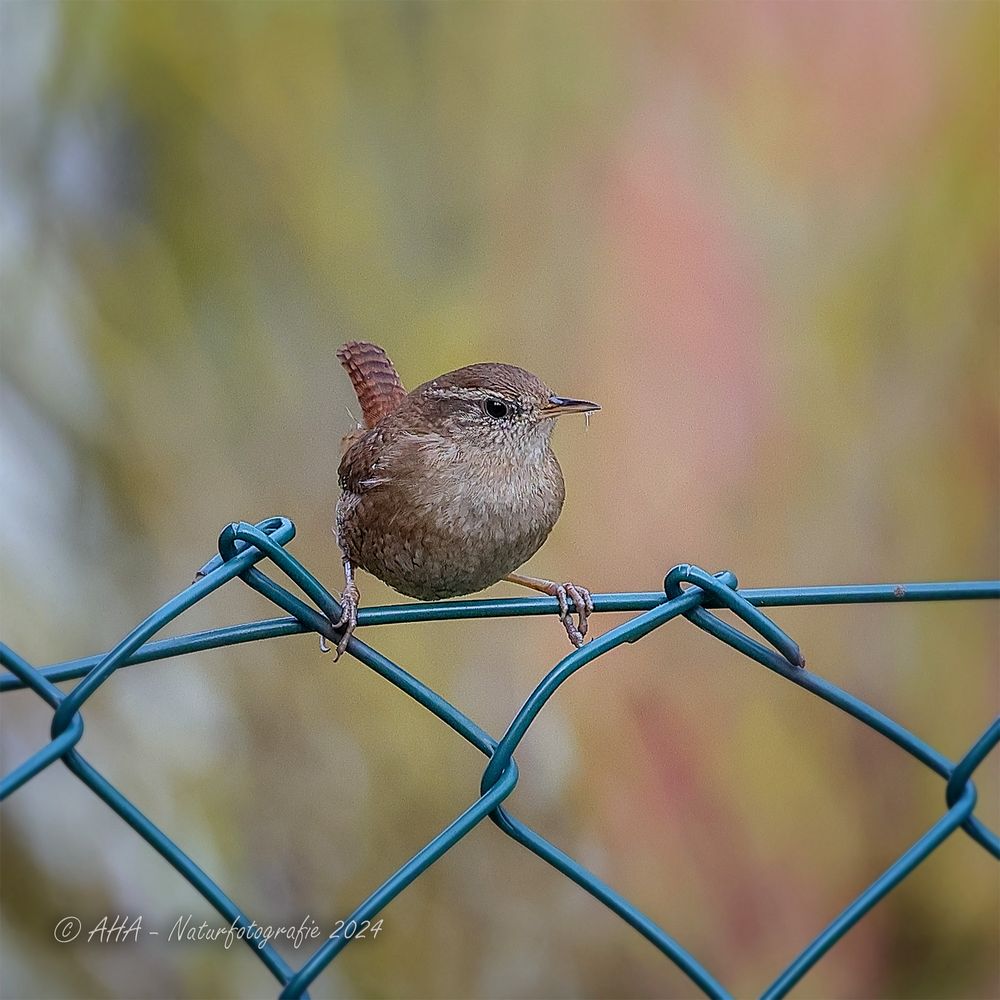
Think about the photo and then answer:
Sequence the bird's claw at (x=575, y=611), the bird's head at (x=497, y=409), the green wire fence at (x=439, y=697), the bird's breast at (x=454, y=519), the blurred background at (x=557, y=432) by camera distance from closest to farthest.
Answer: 1. the green wire fence at (x=439, y=697)
2. the bird's claw at (x=575, y=611)
3. the bird's breast at (x=454, y=519)
4. the bird's head at (x=497, y=409)
5. the blurred background at (x=557, y=432)

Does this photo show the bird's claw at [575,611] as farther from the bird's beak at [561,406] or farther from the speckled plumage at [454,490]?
the bird's beak at [561,406]

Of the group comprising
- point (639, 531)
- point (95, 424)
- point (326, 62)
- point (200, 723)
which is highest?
point (326, 62)

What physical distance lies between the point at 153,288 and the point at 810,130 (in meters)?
1.61

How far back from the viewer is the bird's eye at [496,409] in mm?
1552

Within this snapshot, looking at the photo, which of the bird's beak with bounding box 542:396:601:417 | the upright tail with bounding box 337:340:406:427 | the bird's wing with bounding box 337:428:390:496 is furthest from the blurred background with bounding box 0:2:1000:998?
the bird's beak with bounding box 542:396:601:417

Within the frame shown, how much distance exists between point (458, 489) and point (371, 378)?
66cm

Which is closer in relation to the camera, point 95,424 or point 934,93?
point 95,424

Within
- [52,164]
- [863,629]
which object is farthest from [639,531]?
[52,164]

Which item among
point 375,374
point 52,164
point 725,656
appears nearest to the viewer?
point 375,374

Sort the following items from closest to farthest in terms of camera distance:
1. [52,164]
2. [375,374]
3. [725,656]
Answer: [375,374] → [52,164] → [725,656]

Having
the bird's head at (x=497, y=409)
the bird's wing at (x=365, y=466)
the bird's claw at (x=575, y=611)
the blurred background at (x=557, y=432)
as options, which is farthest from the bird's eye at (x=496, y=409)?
the blurred background at (x=557, y=432)

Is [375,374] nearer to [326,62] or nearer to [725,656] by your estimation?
[326,62]

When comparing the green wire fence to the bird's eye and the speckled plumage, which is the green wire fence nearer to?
the speckled plumage

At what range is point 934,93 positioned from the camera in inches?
101
